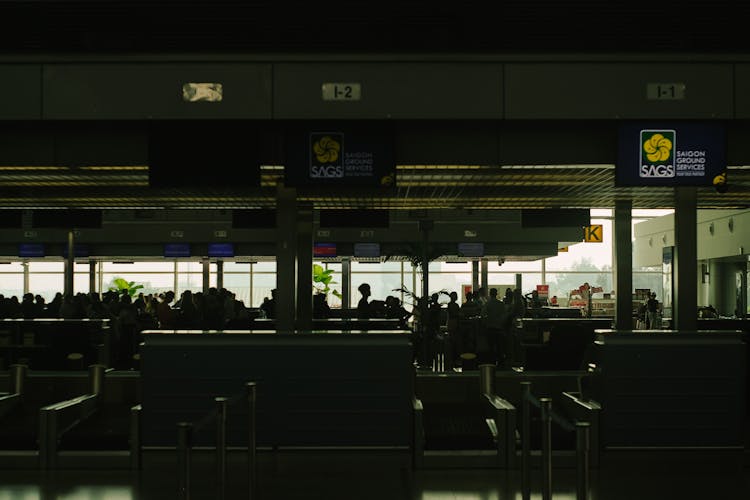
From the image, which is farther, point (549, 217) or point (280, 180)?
point (549, 217)

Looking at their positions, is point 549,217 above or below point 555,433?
above

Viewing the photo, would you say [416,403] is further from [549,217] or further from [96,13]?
[549,217]

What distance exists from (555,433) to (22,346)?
8.36m

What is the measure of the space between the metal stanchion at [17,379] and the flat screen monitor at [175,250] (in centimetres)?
1466

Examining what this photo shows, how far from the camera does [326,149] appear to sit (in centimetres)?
909

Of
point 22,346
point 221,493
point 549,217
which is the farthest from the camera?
point 549,217

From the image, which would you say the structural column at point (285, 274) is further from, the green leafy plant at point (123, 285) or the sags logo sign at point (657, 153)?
the green leafy plant at point (123, 285)

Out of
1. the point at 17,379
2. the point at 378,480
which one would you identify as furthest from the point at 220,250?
the point at 378,480

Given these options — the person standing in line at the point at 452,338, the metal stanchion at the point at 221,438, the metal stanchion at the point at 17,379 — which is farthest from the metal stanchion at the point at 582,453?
the person standing in line at the point at 452,338

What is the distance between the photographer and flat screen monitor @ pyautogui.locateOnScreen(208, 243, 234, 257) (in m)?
24.9

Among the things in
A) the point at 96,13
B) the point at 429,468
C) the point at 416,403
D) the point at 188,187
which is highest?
the point at 96,13

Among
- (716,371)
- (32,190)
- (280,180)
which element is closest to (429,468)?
(716,371)

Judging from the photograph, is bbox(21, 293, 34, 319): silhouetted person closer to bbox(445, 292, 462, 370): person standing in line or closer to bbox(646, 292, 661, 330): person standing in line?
bbox(445, 292, 462, 370): person standing in line

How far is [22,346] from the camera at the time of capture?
42.0 feet
